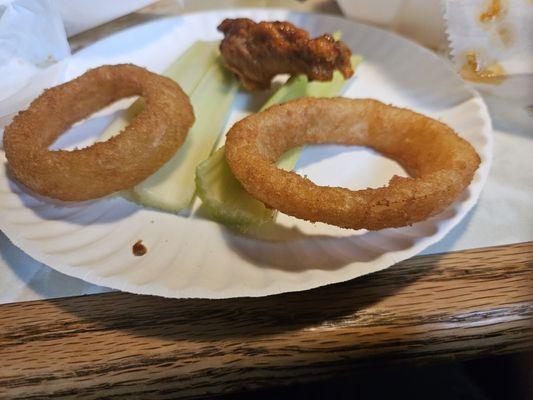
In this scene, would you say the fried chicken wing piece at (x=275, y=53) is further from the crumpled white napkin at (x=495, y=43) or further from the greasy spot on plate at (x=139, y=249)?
the greasy spot on plate at (x=139, y=249)

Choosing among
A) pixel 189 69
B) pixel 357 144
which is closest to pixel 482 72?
pixel 357 144

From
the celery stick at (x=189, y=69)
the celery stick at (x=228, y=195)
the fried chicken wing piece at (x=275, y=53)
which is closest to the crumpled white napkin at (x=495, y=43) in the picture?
the fried chicken wing piece at (x=275, y=53)

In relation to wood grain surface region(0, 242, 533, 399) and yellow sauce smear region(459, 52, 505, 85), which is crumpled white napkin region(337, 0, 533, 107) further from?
wood grain surface region(0, 242, 533, 399)

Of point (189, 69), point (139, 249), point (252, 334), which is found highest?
point (189, 69)

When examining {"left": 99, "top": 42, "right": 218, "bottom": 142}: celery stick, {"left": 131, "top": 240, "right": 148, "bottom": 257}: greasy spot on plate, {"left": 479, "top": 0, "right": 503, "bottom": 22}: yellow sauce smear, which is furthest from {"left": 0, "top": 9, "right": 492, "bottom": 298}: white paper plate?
{"left": 479, "top": 0, "right": 503, "bottom": 22}: yellow sauce smear

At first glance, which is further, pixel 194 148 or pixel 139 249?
pixel 194 148

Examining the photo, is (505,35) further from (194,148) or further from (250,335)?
(250,335)

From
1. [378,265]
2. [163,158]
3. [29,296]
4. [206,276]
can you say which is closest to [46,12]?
[163,158]
